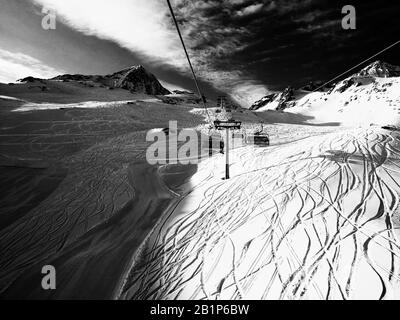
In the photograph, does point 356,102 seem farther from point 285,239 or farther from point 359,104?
point 285,239

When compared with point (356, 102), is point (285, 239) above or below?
below

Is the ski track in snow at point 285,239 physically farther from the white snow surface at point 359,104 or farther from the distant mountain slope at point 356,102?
the white snow surface at point 359,104

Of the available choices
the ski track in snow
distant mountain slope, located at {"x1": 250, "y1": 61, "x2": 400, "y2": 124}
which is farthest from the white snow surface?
the ski track in snow

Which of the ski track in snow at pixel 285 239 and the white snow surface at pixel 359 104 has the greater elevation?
the white snow surface at pixel 359 104

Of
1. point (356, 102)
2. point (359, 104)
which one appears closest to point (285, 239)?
point (359, 104)

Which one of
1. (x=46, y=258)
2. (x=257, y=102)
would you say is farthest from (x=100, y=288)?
(x=257, y=102)

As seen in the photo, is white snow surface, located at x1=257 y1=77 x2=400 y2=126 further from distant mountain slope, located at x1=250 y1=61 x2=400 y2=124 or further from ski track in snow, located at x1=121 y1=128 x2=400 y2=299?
ski track in snow, located at x1=121 y1=128 x2=400 y2=299

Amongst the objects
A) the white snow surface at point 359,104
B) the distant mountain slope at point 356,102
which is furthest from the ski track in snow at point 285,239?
the white snow surface at point 359,104
